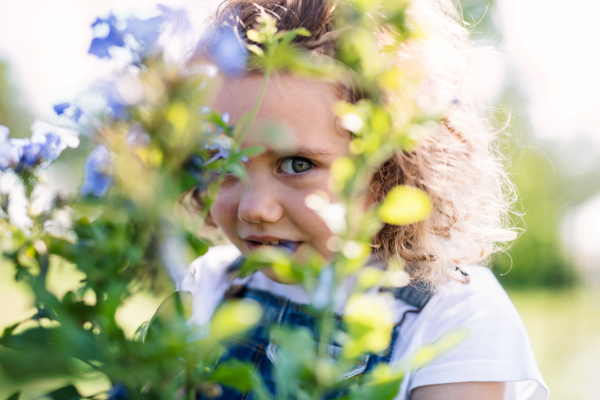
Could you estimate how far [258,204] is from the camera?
0.83 meters

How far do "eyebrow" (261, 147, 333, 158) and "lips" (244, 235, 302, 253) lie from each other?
0.60 feet

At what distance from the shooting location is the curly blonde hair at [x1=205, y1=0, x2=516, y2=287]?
938mm

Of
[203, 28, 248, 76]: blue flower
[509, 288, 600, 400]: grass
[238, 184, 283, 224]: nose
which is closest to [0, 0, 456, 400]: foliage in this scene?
[203, 28, 248, 76]: blue flower

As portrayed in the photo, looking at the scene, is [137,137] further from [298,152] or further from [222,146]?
[298,152]

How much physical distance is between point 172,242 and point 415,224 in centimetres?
86

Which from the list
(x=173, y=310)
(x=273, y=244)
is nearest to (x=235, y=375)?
(x=173, y=310)

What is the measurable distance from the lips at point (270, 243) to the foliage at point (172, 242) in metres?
0.54

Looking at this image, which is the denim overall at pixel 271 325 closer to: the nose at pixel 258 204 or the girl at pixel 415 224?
the girl at pixel 415 224

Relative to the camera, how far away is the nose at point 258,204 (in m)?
0.83

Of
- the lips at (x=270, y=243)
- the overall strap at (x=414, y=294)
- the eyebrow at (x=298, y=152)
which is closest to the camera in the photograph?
the eyebrow at (x=298, y=152)

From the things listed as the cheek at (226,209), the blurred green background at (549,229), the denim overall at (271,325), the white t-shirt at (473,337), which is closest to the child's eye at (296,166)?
the cheek at (226,209)

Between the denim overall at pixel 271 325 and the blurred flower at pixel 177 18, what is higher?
the blurred flower at pixel 177 18

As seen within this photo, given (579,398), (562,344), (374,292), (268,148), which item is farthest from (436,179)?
(562,344)

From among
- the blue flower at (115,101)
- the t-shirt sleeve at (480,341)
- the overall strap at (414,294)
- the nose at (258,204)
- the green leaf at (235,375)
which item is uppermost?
the blue flower at (115,101)
